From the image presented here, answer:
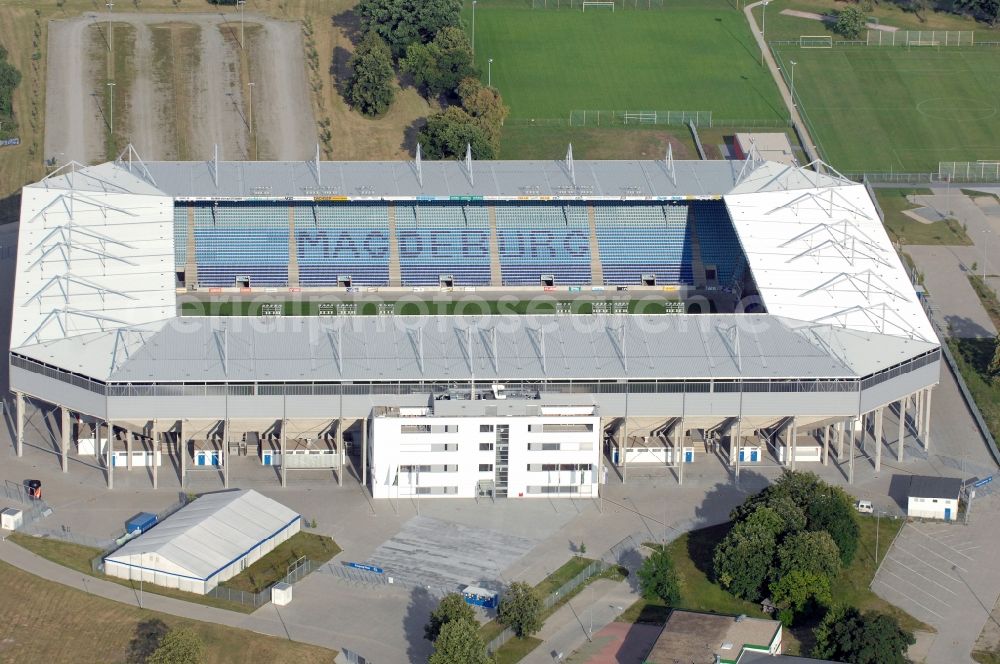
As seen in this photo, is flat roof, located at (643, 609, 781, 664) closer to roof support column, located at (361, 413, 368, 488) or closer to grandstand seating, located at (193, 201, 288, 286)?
roof support column, located at (361, 413, 368, 488)

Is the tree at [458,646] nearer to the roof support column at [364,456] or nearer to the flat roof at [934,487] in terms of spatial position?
the roof support column at [364,456]

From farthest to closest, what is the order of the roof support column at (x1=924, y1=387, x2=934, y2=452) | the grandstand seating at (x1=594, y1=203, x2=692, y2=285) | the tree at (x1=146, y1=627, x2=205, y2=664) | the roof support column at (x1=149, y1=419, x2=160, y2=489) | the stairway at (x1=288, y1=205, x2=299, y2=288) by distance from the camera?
the grandstand seating at (x1=594, y1=203, x2=692, y2=285) < the stairway at (x1=288, y1=205, x2=299, y2=288) < the roof support column at (x1=924, y1=387, x2=934, y2=452) < the roof support column at (x1=149, y1=419, x2=160, y2=489) < the tree at (x1=146, y1=627, x2=205, y2=664)

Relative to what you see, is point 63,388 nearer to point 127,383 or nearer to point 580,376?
point 127,383

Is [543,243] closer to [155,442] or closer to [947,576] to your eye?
[155,442]

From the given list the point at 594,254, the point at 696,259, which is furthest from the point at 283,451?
the point at 696,259

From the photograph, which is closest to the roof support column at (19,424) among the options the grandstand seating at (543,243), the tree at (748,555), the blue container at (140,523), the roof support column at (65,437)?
the roof support column at (65,437)

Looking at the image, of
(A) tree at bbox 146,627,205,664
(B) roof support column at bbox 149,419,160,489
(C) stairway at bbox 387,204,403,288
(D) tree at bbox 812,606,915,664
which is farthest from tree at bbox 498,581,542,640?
(C) stairway at bbox 387,204,403,288

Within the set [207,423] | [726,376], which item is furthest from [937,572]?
[207,423]
